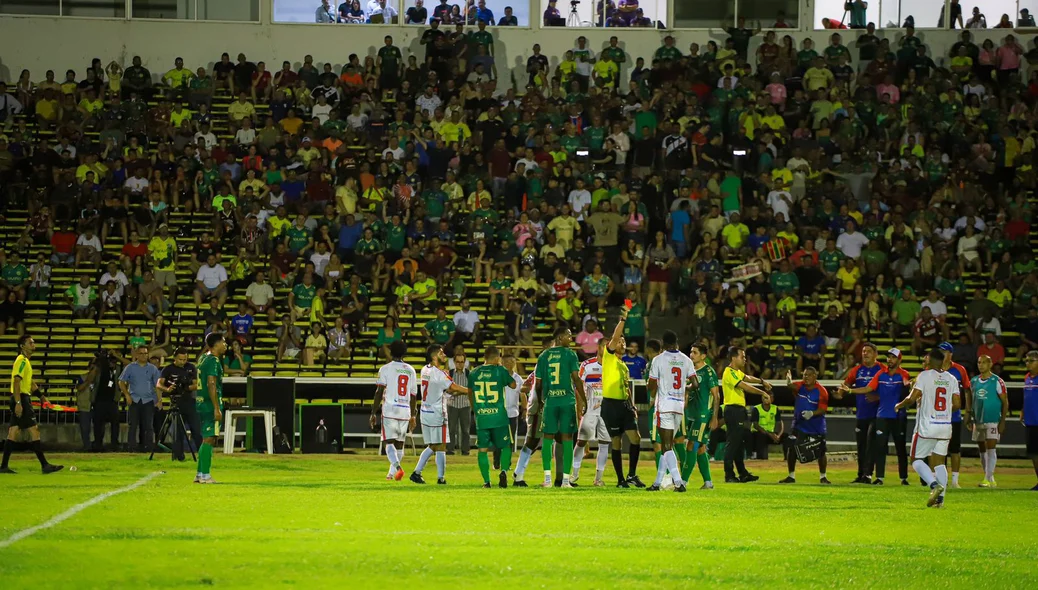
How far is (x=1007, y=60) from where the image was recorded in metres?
38.2

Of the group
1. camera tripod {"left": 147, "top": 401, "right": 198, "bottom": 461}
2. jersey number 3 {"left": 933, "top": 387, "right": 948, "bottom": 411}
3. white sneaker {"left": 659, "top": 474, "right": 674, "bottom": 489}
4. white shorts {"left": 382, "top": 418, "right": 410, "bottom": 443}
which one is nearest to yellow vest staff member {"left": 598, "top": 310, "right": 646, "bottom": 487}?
white sneaker {"left": 659, "top": 474, "right": 674, "bottom": 489}

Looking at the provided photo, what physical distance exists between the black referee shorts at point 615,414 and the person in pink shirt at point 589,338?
8.90 metres

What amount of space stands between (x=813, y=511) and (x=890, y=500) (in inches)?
93.0

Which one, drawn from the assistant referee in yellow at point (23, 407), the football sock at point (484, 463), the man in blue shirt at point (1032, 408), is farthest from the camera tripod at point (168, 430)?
the man in blue shirt at point (1032, 408)

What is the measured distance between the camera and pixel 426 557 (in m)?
11.0

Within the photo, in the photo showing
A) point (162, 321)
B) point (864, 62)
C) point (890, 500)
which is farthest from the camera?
point (864, 62)

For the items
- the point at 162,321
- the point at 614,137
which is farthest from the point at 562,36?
the point at 162,321

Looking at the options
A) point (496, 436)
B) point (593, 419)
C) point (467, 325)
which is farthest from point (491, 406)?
point (467, 325)

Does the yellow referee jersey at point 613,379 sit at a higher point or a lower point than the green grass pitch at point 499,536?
higher

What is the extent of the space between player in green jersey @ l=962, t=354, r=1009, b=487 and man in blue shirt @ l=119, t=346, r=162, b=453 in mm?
15461

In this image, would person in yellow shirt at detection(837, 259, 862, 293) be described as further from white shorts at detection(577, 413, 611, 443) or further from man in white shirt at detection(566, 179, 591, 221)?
white shorts at detection(577, 413, 611, 443)

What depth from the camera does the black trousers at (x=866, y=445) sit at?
22016mm

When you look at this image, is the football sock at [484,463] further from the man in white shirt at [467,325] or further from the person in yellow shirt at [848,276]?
the person in yellow shirt at [848,276]

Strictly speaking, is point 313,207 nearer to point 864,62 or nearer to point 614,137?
point 614,137
